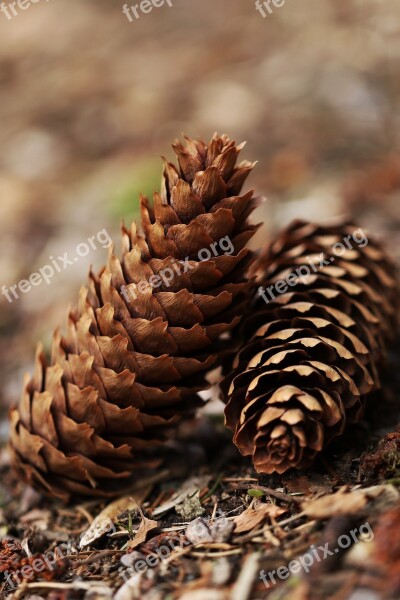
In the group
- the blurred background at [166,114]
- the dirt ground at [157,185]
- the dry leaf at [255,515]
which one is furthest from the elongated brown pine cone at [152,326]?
the blurred background at [166,114]

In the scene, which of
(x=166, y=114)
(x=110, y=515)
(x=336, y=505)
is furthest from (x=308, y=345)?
(x=166, y=114)

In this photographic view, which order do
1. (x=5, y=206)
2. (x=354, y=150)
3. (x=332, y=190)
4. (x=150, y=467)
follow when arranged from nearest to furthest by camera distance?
(x=150, y=467)
(x=332, y=190)
(x=354, y=150)
(x=5, y=206)

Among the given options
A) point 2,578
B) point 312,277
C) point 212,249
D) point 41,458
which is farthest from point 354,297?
point 2,578

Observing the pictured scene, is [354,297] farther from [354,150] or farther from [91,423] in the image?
[354,150]

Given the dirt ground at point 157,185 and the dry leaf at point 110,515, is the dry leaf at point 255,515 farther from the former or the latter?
the dry leaf at point 110,515

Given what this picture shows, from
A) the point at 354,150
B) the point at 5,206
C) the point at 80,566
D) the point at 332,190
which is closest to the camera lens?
the point at 80,566

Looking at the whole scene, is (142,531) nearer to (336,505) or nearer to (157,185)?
(336,505)
